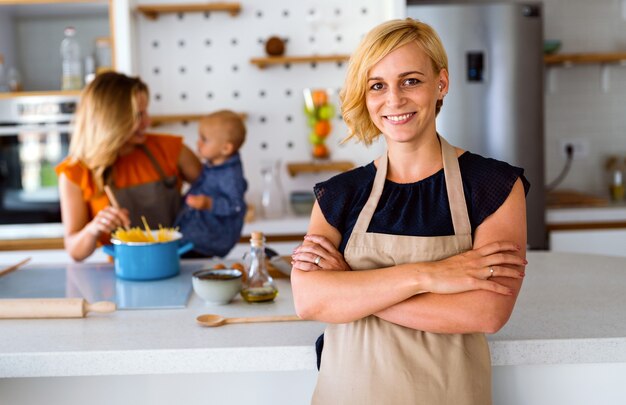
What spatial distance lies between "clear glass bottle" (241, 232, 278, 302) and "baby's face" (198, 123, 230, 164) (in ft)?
2.46

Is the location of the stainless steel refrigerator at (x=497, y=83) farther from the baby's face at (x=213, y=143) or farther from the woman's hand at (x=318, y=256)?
the woman's hand at (x=318, y=256)

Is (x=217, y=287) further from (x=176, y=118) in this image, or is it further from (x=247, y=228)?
(x=176, y=118)

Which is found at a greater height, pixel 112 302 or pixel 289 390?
pixel 112 302

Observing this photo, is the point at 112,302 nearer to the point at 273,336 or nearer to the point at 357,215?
the point at 273,336

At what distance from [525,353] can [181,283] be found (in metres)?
0.94

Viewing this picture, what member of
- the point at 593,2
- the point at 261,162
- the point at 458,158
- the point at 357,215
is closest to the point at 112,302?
the point at 357,215

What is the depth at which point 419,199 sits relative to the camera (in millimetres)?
1280

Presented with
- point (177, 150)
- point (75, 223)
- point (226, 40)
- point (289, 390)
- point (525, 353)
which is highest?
point (226, 40)

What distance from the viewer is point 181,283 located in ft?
6.06

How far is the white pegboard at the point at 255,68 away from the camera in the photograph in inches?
149

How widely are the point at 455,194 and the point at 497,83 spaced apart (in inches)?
90.3

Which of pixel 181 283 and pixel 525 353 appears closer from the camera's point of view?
pixel 525 353

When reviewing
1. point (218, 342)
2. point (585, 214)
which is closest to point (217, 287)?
point (218, 342)

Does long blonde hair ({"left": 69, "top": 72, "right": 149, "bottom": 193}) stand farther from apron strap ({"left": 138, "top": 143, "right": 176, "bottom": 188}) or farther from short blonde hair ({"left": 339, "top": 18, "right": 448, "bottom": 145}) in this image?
short blonde hair ({"left": 339, "top": 18, "right": 448, "bottom": 145})
